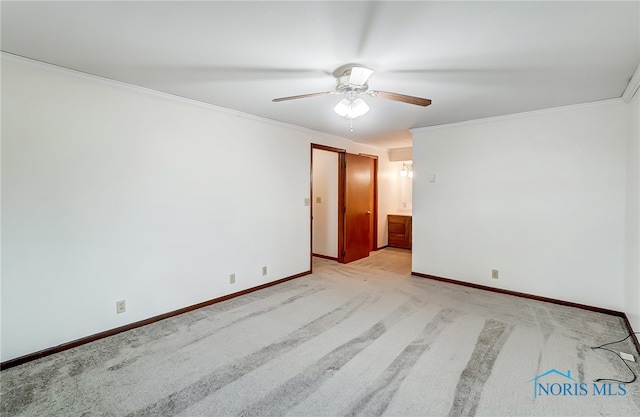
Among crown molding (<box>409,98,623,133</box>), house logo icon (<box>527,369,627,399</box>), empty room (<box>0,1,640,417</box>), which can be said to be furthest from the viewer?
crown molding (<box>409,98,623,133</box>)

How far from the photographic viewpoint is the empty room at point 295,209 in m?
1.81

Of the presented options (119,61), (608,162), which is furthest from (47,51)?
(608,162)

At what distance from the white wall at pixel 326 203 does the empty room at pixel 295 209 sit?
1.24m

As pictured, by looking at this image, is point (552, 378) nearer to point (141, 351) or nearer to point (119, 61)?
point (141, 351)

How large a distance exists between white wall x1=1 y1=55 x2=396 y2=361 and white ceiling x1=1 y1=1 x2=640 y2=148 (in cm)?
31

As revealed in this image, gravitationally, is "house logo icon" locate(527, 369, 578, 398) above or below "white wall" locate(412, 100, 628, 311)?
below

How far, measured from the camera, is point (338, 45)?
195cm

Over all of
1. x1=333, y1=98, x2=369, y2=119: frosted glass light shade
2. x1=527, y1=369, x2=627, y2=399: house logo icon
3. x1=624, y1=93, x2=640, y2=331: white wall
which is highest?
x1=333, y1=98, x2=369, y2=119: frosted glass light shade

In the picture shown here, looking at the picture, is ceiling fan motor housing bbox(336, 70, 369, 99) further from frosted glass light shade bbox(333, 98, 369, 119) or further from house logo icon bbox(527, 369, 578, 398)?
house logo icon bbox(527, 369, 578, 398)

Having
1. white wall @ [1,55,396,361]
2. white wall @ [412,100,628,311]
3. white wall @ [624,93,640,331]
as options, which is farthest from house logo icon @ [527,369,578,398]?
white wall @ [1,55,396,361]

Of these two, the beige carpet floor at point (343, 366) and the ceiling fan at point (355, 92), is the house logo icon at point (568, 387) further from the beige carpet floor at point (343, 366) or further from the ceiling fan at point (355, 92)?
the ceiling fan at point (355, 92)

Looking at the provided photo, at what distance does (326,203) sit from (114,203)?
361 cm

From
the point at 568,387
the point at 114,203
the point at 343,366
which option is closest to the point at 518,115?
the point at 568,387

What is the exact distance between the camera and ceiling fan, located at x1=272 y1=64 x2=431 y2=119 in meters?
2.13
